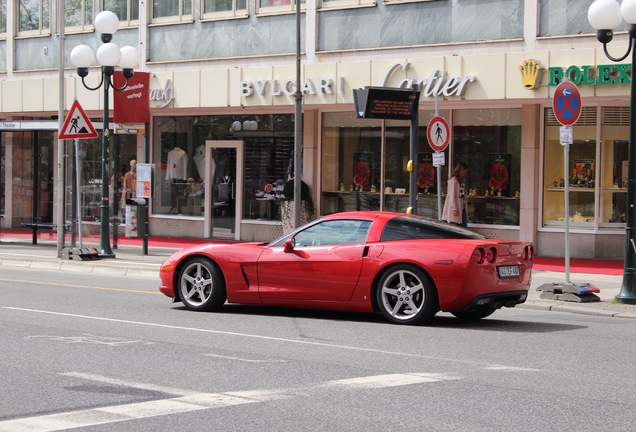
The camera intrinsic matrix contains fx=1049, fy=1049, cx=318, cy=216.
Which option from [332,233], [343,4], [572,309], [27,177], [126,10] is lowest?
[572,309]

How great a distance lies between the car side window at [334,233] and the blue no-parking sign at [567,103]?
175 inches

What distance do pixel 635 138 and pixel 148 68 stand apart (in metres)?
15.6

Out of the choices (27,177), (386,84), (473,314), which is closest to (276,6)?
(386,84)

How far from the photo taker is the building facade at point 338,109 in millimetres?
21141

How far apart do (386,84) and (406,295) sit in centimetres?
1091

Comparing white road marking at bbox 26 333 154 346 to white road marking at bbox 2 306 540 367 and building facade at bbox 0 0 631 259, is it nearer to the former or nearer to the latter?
white road marking at bbox 2 306 540 367

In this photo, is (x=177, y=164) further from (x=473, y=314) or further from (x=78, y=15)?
(x=473, y=314)

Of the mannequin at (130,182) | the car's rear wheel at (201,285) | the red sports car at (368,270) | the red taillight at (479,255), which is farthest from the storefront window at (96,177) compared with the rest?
the red taillight at (479,255)

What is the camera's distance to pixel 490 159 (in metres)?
22.8

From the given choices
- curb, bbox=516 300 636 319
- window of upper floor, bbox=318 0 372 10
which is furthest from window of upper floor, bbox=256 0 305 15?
curb, bbox=516 300 636 319

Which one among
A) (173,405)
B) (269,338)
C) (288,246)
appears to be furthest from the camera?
(288,246)

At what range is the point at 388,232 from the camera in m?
12.4

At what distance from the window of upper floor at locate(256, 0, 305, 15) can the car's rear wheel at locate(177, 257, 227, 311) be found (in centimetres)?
1258

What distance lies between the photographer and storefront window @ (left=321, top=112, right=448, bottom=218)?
23.8 meters
